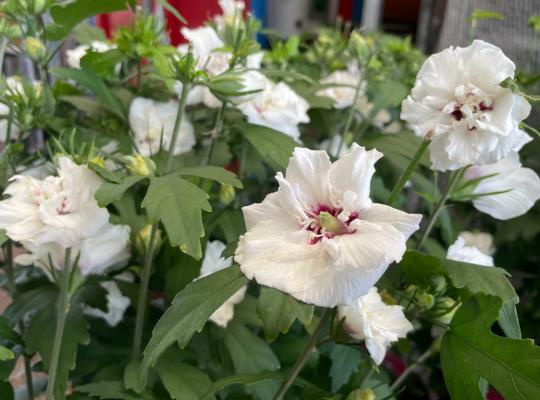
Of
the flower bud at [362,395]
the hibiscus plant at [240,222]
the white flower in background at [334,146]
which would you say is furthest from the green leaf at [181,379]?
the white flower in background at [334,146]

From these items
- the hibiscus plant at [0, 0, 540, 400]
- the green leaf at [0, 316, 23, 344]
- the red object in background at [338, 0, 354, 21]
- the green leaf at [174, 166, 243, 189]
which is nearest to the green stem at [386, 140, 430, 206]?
the hibiscus plant at [0, 0, 540, 400]

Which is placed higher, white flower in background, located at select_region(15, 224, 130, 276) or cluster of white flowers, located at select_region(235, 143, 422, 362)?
cluster of white flowers, located at select_region(235, 143, 422, 362)

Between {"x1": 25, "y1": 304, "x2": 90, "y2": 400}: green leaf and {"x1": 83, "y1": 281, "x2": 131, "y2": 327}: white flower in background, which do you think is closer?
{"x1": 25, "y1": 304, "x2": 90, "y2": 400}: green leaf

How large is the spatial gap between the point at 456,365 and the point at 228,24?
1.20ft

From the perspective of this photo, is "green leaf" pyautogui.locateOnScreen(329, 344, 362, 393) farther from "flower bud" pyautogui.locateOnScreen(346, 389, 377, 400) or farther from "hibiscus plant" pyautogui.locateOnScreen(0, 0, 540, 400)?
"flower bud" pyautogui.locateOnScreen(346, 389, 377, 400)

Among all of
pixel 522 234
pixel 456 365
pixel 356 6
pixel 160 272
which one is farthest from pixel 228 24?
pixel 356 6

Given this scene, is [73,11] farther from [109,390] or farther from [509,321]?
[509,321]

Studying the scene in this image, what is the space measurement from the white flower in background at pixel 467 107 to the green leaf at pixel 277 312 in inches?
4.7

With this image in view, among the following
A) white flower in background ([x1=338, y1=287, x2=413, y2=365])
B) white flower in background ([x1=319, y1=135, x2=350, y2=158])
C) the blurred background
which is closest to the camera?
white flower in background ([x1=338, y1=287, x2=413, y2=365])

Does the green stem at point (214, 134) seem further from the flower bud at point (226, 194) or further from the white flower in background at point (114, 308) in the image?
the white flower in background at point (114, 308)

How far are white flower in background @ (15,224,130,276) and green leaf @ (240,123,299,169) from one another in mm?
121

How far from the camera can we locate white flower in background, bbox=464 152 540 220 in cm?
43

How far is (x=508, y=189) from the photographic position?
1.43 ft

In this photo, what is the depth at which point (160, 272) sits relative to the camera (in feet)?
1.67
